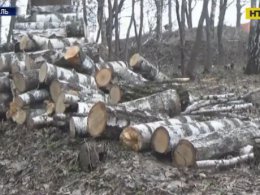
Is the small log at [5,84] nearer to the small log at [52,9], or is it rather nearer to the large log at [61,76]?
the large log at [61,76]

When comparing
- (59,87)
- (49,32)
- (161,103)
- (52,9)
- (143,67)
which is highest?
(52,9)

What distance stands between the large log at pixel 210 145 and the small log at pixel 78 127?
1.72 metres

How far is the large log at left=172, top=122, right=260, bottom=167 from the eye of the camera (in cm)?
624

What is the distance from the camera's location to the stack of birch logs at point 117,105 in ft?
21.7

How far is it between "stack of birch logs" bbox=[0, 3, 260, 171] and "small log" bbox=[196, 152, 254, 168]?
1 centimetres

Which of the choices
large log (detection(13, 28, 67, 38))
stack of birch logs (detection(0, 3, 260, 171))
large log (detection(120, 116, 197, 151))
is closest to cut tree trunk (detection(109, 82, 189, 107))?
stack of birch logs (detection(0, 3, 260, 171))

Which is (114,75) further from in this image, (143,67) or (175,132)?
(175,132)

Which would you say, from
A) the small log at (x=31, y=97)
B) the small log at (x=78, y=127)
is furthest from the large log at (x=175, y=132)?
the small log at (x=31, y=97)

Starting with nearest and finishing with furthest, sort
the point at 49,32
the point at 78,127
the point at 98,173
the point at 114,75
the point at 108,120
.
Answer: the point at 98,173 < the point at 108,120 < the point at 78,127 < the point at 114,75 < the point at 49,32

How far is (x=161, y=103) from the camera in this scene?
8.27 m

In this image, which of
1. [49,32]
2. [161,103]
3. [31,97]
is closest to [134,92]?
[161,103]

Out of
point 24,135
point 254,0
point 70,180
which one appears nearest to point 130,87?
point 24,135

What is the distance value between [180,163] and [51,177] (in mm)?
1910

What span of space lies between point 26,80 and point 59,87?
0.87 meters
